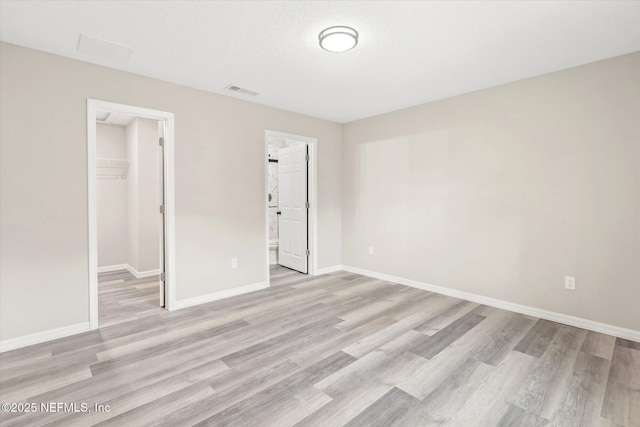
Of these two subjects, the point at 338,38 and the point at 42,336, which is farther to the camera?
the point at 42,336

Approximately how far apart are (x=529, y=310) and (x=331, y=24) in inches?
134

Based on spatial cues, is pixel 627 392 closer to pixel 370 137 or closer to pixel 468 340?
pixel 468 340

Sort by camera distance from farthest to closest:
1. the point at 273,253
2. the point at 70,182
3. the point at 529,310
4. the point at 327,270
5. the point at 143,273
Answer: the point at 273,253 < the point at 327,270 < the point at 143,273 < the point at 529,310 < the point at 70,182

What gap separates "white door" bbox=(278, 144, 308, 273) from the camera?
196 inches

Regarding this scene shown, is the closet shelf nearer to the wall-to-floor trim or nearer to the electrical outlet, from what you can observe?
the wall-to-floor trim

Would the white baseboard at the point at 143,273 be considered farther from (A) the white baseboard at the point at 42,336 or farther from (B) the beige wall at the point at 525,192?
(B) the beige wall at the point at 525,192

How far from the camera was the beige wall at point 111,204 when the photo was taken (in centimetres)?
508

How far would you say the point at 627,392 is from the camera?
1913 millimetres

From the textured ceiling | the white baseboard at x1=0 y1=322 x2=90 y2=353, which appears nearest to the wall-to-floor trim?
the white baseboard at x1=0 y1=322 x2=90 y2=353

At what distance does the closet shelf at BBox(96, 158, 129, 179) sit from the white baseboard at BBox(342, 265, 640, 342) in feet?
15.6

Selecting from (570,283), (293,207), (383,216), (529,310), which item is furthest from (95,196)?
(570,283)

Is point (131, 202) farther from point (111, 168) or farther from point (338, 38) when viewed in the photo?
point (338, 38)

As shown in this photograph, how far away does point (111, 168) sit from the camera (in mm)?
5133

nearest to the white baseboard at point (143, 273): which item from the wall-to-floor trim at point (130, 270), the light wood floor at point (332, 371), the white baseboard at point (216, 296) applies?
the wall-to-floor trim at point (130, 270)
